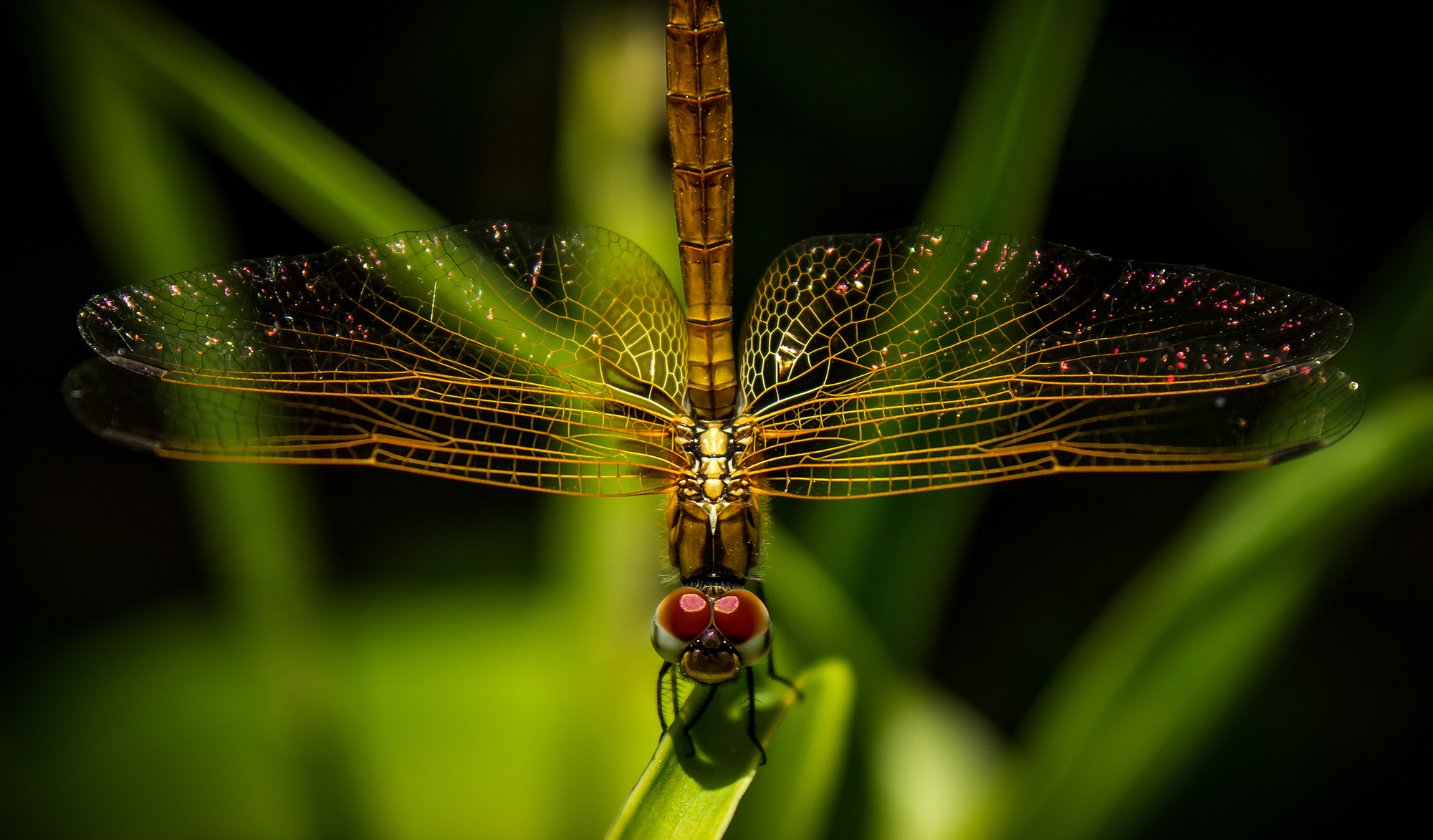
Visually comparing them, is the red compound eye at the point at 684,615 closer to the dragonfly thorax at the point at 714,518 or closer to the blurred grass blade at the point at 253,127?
the dragonfly thorax at the point at 714,518

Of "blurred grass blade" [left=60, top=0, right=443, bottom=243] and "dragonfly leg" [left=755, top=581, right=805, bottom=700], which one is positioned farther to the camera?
"blurred grass blade" [left=60, top=0, right=443, bottom=243]

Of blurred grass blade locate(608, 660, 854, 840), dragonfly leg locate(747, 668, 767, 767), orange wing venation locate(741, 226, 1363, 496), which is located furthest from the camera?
orange wing venation locate(741, 226, 1363, 496)

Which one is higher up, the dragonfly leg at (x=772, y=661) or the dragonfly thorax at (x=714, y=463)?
the dragonfly thorax at (x=714, y=463)

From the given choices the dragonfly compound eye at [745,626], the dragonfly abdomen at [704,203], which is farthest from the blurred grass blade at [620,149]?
the dragonfly compound eye at [745,626]

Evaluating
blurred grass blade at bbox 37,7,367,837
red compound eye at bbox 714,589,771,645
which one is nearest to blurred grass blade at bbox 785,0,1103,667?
red compound eye at bbox 714,589,771,645

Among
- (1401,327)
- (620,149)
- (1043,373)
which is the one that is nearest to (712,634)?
(1043,373)

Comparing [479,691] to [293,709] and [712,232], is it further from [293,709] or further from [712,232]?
[712,232]

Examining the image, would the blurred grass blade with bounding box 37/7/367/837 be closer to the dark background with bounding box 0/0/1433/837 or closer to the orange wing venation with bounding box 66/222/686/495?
the orange wing venation with bounding box 66/222/686/495
